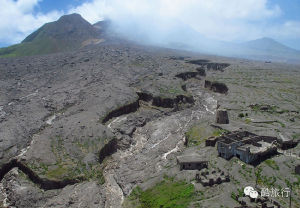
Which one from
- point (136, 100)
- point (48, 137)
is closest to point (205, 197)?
point (48, 137)

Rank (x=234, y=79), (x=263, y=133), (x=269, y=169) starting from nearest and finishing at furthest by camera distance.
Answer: (x=269, y=169) → (x=263, y=133) → (x=234, y=79)

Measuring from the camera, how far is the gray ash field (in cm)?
4059

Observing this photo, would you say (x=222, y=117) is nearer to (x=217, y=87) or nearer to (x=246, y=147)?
(x=246, y=147)

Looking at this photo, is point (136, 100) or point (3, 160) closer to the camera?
point (3, 160)

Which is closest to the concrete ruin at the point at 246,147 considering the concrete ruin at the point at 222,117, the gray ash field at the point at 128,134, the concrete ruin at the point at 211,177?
the gray ash field at the point at 128,134

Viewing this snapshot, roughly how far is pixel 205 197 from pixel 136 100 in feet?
169

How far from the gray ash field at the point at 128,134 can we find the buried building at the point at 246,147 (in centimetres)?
103

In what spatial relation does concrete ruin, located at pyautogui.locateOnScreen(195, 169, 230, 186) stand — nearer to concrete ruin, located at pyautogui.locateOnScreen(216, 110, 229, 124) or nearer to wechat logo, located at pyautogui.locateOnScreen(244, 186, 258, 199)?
wechat logo, located at pyautogui.locateOnScreen(244, 186, 258, 199)

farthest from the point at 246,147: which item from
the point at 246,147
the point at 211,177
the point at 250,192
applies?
the point at 250,192

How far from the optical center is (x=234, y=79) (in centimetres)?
12306

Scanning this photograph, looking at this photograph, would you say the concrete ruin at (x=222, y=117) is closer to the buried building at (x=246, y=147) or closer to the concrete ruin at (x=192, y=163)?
the buried building at (x=246, y=147)

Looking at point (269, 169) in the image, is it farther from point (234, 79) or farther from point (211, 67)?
point (211, 67)

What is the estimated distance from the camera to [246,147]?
43.8m

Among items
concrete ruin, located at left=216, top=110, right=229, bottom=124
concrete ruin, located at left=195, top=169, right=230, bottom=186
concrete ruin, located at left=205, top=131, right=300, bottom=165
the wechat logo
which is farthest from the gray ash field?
concrete ruin, located at left=216, top=110, right=229, bottom=124
